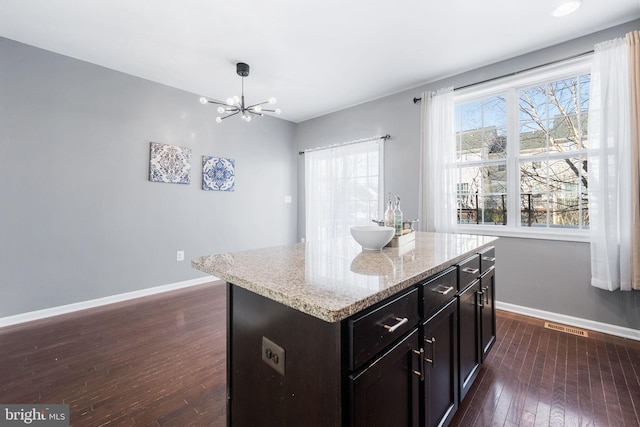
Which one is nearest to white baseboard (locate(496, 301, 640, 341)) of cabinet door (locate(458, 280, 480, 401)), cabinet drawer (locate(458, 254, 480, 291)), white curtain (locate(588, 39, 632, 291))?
white curtain (locate(588, 39, 632, 291))

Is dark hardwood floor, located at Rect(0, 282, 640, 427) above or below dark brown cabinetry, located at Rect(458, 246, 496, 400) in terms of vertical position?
below

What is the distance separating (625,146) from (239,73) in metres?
3.59

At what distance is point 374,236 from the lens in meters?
1.45

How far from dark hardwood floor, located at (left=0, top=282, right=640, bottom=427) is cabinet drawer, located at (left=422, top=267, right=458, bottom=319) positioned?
74 cm

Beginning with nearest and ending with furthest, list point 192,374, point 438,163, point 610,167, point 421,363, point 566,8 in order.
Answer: point 421,363 → point 192,374 → point 566,8 → point 610,167 → point 438,163

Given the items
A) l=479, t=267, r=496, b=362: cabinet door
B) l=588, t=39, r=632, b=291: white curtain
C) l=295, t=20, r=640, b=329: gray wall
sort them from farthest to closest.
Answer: l=295, t=20, r=640, b=329: gray wall
l=588, t=39, r=632, b=291: white curtain
l=479, t=267, r=496, b=362: cabinet door

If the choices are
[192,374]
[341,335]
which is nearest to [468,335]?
[341,335]

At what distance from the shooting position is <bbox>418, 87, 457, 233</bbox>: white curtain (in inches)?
124

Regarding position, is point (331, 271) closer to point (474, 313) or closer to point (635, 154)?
point (474, 313)

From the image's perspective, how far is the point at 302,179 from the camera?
499 centimetres

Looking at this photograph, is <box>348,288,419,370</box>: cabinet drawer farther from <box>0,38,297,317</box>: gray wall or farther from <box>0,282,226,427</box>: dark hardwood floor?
<box>0,38,297,317</box>: gray wall

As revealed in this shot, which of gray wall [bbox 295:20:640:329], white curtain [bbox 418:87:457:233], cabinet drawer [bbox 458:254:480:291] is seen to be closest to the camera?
cabinet drawer [bbox 458:254:480:291]

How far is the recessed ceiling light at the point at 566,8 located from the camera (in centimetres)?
206

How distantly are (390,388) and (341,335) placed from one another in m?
0.35
